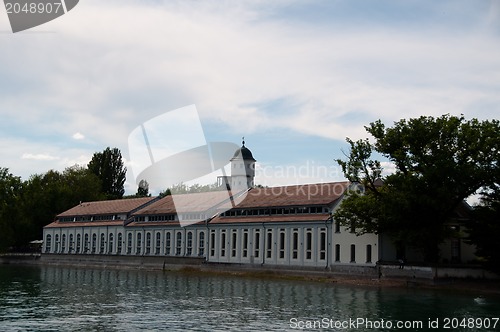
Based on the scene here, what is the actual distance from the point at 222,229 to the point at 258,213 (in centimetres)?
624

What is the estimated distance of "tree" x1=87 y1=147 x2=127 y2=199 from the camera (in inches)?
5748

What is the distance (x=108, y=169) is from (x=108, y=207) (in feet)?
146

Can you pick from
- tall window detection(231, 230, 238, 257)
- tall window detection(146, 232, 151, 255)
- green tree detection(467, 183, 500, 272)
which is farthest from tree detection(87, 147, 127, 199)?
green tree detection(467, 183, 500, 272)

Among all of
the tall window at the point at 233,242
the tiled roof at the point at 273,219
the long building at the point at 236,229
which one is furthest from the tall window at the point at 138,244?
the tall window at the point at 233,242

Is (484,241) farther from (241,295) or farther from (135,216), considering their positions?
(135,216)

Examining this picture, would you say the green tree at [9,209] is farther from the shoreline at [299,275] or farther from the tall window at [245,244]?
the tall window at [245,244]

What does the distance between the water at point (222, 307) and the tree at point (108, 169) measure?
8991cm

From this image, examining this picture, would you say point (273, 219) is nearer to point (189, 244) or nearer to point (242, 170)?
point (189, 244)

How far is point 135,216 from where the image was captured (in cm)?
9656

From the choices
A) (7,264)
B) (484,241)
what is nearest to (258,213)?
(484,241)

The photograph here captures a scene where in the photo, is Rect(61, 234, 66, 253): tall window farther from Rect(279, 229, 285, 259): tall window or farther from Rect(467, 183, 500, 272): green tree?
Rect(467, 183, 500, 272): green tree

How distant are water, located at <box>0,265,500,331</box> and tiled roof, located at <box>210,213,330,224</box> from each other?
13299mm

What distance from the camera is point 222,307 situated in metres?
40.0

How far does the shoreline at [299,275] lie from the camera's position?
173 feet
